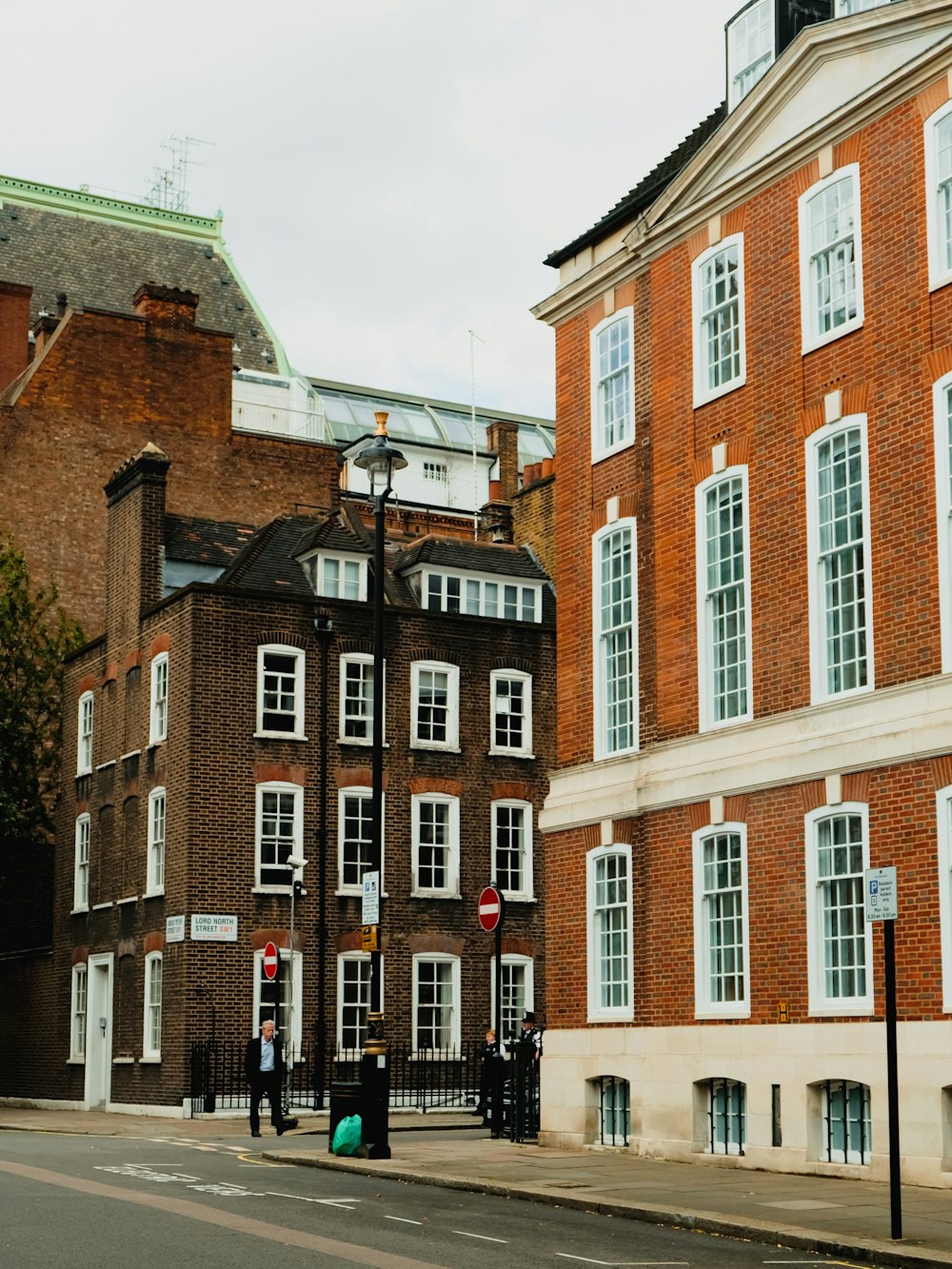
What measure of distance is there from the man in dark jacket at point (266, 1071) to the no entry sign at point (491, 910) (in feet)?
16.6

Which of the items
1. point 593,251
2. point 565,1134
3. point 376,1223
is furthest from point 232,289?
point 376,1223

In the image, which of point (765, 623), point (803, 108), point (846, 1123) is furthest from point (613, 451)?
point (846, 1123)

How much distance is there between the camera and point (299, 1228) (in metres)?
14.3

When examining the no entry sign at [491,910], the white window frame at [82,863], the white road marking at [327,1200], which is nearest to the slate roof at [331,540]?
the white window frame at [82,863]

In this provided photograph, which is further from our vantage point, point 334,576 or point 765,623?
point 334,576

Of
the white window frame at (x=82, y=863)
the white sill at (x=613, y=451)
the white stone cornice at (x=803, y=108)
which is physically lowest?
the white window frame at (x=82, y=863)

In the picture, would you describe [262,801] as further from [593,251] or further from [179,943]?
[593,251]

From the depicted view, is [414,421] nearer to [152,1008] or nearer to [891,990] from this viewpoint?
[152,1008]

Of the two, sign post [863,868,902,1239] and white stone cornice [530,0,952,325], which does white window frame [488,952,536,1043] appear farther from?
sign post [863,868,902,1239]

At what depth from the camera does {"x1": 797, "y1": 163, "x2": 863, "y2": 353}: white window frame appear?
2062cm

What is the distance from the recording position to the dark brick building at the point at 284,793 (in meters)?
36.5

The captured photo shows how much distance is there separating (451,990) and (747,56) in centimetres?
2109

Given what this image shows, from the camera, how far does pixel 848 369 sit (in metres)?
20.6

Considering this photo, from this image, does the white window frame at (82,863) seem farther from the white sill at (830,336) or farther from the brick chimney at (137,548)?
the white sill at (830,336)
